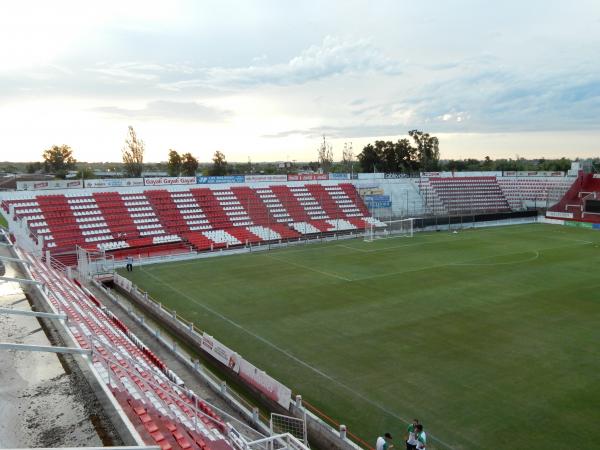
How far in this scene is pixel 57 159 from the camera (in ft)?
324

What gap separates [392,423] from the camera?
1296 cm

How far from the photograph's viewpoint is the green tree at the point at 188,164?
93381mm

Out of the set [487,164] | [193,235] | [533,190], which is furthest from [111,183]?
[487,164]

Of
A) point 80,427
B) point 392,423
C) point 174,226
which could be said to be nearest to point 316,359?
point 392,423

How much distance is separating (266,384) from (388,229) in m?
36.9

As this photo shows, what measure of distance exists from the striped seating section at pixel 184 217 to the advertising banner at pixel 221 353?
20.8 meters

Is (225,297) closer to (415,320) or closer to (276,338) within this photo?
(276,338)

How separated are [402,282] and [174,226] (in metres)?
22.3

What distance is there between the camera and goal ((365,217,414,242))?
45.5 meters

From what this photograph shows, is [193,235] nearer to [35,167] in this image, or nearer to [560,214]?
[560,214]

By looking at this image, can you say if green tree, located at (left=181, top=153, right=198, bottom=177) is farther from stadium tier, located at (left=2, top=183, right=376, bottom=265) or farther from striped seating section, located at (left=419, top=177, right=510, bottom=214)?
striped seating section, located at (left=419, top=177, right=510, bottom=214)

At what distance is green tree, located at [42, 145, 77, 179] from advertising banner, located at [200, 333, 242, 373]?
9179cm

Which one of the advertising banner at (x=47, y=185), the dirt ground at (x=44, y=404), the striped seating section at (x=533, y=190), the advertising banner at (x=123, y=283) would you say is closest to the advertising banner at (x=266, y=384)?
the dirt ground at (x=44, y=404)

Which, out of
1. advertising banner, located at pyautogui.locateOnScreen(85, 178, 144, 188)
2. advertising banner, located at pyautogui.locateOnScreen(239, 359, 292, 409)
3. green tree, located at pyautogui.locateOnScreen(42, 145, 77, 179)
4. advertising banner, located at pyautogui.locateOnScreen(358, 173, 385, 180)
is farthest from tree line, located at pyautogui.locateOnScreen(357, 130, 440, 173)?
advertising banner, located at pyautogui.locateOnScreen(239, 359, 292, 409)
